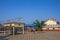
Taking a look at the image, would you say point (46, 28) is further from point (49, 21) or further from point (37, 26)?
point (49, 21)

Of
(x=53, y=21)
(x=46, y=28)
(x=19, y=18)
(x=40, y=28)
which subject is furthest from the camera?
(x=53, y=21)

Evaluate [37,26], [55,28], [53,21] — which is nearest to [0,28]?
[37,26]

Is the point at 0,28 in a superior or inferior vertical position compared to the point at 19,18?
inferior

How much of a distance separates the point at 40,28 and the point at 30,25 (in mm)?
7290

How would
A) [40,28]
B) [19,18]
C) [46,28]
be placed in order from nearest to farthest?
[19,18]
[40,28]
[46,28]

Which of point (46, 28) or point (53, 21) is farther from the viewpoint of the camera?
point (53, 21)

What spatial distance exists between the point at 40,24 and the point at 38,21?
1.42m

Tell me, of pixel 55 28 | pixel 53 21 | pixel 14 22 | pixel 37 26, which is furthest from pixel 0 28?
pixel 53 21

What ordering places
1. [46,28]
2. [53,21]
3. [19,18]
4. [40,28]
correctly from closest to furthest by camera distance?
[19,18] → [40,28] → [46,28] → [53,21]

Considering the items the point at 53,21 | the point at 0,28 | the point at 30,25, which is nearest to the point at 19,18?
the point at 0,28

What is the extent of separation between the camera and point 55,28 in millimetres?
57719

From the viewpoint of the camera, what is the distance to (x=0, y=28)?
149ft

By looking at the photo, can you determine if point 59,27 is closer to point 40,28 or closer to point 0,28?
point 40,28

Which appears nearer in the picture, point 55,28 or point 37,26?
point 37,26
